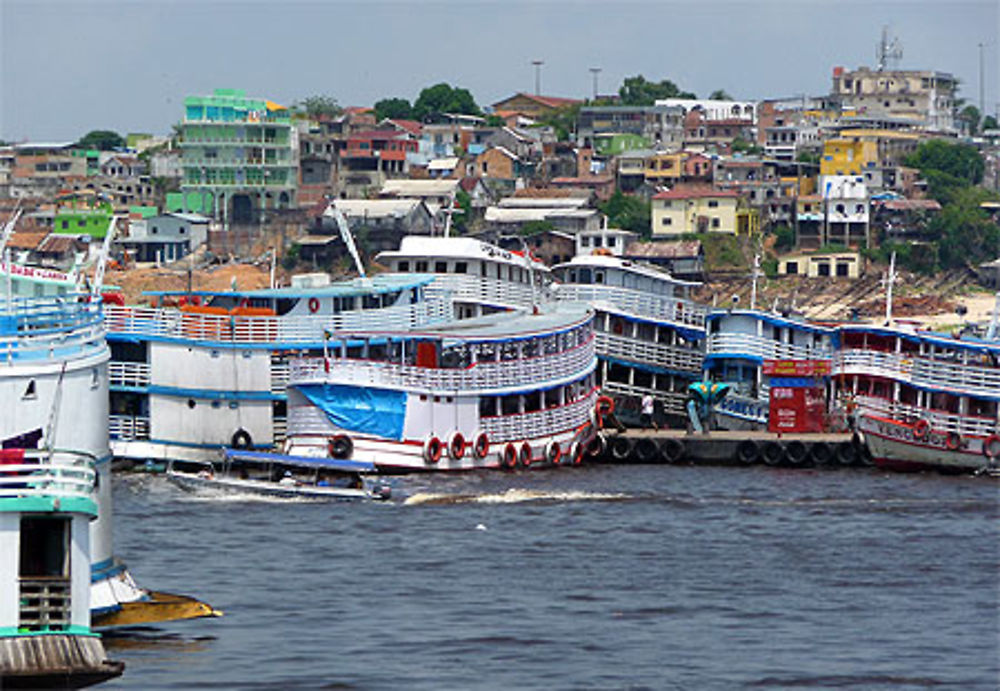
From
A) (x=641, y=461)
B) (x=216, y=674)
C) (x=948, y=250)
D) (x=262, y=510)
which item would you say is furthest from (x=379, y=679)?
(x=948, y=250)

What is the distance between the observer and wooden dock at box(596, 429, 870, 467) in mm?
52375

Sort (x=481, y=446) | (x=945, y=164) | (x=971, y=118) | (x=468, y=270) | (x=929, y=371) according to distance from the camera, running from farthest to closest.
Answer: (x=971, y=118)
(x=945, y=164)
(x=468, y=270)
(x=929, y=371)
(x=481, y=446)

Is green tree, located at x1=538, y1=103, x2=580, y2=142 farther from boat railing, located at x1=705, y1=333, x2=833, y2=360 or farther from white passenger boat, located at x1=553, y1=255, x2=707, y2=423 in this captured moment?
boat railing, located at x1=705, y1=333, x2=833, y2=360

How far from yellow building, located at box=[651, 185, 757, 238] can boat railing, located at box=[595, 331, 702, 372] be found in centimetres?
5469

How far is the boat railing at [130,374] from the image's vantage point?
162 feet

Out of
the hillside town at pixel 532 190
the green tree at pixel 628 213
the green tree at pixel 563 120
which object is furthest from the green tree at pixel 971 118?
the green tree at pixel 628 213

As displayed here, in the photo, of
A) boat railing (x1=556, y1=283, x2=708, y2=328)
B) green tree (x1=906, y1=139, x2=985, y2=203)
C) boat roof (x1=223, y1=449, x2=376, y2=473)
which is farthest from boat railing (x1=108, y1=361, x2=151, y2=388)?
green tree (x1=906, y1=139, x2=985, y2=203)

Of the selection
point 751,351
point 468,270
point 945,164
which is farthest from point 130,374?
point 945,164

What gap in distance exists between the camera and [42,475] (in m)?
22.9

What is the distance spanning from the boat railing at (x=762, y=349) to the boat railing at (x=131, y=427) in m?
16.1

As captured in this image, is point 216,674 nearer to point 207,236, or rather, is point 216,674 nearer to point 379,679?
point 379,679

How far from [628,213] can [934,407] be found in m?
65.5

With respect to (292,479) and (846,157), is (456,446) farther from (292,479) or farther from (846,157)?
(846,157)

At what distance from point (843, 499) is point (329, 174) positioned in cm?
8492
